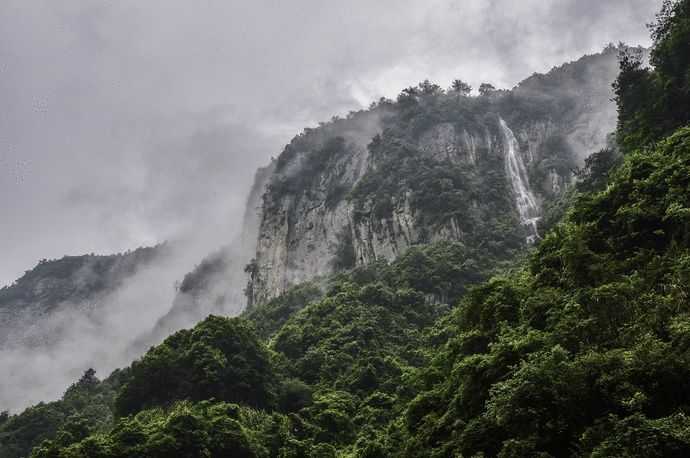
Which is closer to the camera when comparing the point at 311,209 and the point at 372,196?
the point at 372,196

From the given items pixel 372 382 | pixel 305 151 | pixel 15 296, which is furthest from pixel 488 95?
pixel 15 296

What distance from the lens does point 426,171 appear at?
78.9m

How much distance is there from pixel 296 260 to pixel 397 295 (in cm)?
3903

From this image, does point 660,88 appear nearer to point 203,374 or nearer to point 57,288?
point 203,374

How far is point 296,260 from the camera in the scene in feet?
288

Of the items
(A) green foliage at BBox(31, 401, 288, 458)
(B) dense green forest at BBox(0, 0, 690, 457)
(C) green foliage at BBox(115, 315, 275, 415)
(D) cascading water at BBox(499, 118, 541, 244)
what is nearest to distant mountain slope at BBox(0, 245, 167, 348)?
(D) cascading water at BBox(499, 118, 541, 244)

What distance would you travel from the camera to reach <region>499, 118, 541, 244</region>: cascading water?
7216 cm

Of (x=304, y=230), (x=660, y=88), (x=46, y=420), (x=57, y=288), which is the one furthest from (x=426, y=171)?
(x=57, y=288)

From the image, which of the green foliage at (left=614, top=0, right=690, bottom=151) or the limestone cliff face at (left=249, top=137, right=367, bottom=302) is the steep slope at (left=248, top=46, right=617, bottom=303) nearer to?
the limestone cliff face at (left=249, top=137, right=367, bottom=302)

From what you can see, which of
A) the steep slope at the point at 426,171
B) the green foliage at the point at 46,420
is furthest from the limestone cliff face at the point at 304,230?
the green foliage at the point at 46,420

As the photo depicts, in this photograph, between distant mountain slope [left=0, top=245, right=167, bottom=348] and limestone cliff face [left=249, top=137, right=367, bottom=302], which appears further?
distant mountain slope [left=0, top=245, right=167, bottom=348]

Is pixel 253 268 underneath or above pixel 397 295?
above

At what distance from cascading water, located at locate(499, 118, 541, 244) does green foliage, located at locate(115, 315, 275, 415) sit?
40.6 m

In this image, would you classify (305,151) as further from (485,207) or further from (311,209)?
(485,207)
